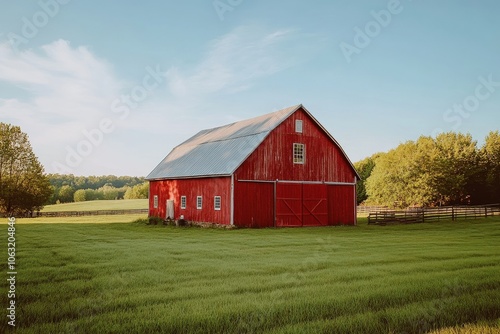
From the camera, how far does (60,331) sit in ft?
18.8

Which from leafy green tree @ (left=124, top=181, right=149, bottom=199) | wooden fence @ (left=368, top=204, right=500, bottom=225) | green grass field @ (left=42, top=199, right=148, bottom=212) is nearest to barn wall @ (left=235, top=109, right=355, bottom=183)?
wooden fence @ (left=368, top=204, right=500, bottom=225)

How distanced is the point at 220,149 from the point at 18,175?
31020 mm

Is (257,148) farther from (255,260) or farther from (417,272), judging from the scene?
(417,272)

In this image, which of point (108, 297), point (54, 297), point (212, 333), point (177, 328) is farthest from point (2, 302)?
point (212, 333)

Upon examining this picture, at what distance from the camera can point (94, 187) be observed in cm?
13150

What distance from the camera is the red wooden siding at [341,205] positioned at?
31719 mm

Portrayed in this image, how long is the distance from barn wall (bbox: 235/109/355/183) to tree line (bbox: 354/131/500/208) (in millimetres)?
34246

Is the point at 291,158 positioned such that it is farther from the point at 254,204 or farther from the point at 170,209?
the point at 170,209

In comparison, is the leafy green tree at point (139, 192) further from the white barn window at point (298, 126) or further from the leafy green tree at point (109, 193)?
the white barn window at point (298, 126)

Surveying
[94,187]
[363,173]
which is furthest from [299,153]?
[94,187]

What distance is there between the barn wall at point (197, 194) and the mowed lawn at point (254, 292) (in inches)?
595

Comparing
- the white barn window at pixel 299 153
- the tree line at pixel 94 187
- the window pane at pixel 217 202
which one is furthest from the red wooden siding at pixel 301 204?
the tree line at pixel 94 187

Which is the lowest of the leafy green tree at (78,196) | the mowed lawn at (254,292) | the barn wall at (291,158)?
the mowed lawn at (254,292)

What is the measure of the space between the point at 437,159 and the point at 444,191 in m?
4.59
